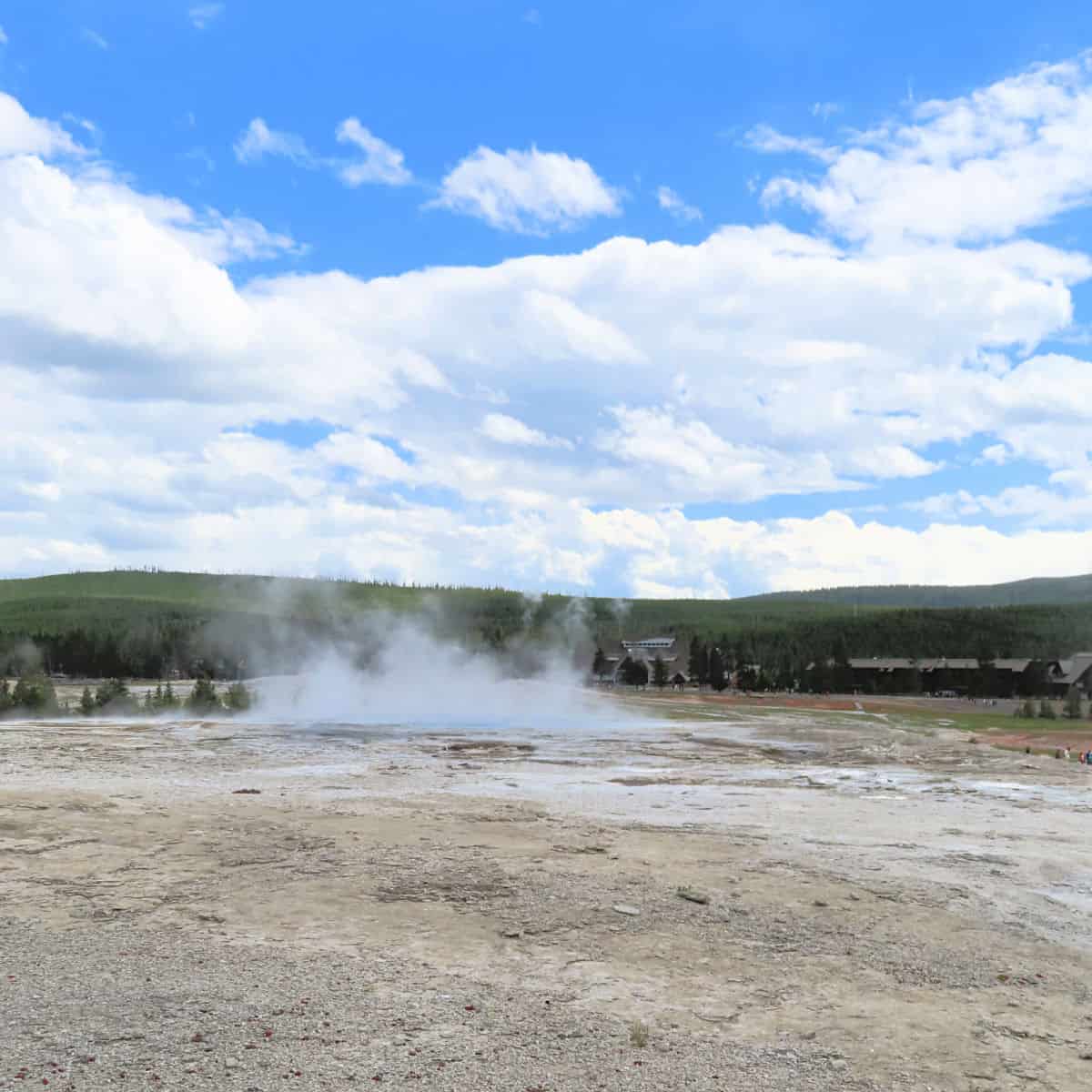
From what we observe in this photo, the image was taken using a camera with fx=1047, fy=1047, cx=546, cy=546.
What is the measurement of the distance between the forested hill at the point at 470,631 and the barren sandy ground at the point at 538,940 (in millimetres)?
66462

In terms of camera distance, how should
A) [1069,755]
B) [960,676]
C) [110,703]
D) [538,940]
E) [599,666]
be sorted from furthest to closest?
[599,666]
[960,676]
[110,703]
[1069,755]
[538,940]

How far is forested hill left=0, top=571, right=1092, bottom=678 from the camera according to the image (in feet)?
345

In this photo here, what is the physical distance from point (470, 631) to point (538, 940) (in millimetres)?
103273

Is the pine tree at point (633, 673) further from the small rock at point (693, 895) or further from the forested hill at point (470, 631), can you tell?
the small rock at point (693, 895)

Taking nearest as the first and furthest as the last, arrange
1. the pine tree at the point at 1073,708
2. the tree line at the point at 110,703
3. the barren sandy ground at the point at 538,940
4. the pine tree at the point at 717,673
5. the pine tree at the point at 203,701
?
1. the barren sandy ground at the point at 538,940
2. the tree line at the point at 110,703
3. the pine tree at the point at 203,701
4. the pine tree at the point at 1073,708
5. the pine tree at the point at 717,673

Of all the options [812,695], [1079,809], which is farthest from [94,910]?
[812,695]

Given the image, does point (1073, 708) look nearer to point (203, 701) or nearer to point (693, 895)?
point (203, 701)

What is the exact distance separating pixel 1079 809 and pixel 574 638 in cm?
9925

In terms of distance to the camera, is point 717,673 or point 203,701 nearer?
point 203,701

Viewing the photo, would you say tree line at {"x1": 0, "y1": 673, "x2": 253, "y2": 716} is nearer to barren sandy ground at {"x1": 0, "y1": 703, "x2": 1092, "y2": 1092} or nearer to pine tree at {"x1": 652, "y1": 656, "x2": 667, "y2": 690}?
barren sandy ground at {"x1": 0, "y1": 703, "x2": 1092, "y2": 1092}

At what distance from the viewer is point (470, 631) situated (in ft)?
373

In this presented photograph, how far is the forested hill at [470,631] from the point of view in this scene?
10519 cm

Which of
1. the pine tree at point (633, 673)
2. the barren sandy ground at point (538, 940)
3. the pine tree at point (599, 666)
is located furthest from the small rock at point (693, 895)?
the pine tree at point (599, 666)

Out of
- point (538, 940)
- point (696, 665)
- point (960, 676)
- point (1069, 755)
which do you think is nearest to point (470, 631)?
point (696, 665)
